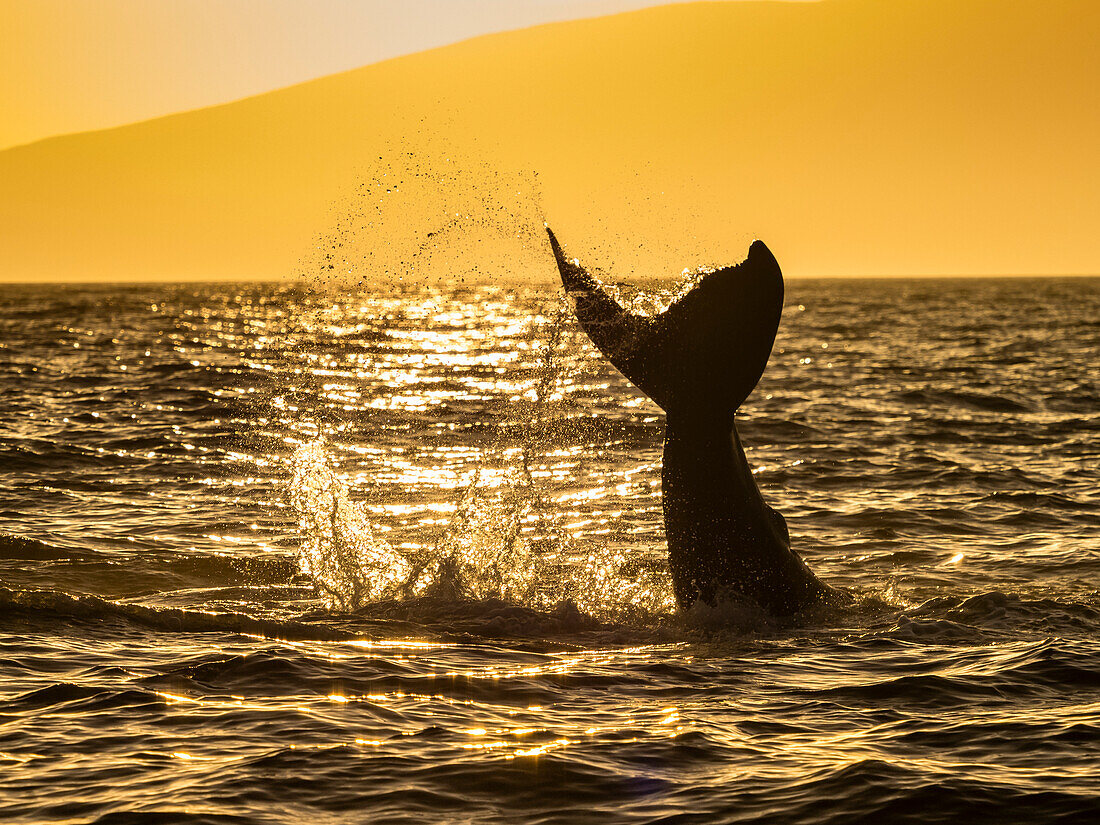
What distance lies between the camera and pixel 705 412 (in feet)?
30.2

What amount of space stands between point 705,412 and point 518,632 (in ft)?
6.92

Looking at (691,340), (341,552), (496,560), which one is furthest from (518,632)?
(341,552)

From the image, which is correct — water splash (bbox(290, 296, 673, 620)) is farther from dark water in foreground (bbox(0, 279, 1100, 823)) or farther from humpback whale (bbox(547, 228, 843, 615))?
humpback whale (bbox(547, 228, 843, 615))

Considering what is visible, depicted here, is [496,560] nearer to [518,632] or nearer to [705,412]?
[518,632]

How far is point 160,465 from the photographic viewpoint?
18078 millimetres

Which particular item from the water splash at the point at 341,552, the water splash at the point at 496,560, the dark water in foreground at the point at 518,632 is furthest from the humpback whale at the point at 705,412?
the water splash at the point at 341,552

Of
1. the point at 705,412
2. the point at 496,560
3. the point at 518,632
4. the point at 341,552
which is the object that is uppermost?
the point at 705,412

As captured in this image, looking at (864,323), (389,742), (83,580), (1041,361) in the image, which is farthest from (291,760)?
(864,323)

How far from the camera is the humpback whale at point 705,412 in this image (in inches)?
353

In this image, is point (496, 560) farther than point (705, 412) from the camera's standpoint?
Yes

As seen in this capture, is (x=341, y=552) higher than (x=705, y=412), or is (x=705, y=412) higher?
(x=705, y=412)

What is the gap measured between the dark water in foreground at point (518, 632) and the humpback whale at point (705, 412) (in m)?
0.38

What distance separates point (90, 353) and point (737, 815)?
39513 mm

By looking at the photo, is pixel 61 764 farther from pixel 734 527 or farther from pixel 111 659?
pixel 734 527
